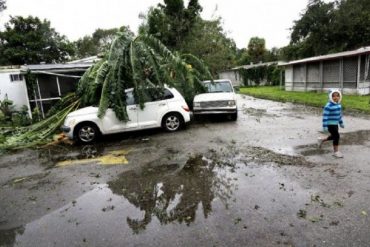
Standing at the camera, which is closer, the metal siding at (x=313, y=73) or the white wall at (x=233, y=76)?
the metal siding at (x=313, y=73)

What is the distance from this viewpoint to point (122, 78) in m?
10.2

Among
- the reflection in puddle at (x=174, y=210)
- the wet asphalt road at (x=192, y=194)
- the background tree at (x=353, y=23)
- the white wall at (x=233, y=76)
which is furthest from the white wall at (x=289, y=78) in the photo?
the reflection in puddle at (x=174, y=210)

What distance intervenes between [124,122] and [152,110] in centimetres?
108

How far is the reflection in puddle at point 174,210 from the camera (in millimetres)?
3812

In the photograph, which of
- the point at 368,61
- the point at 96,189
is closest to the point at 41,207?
the point at 96,189

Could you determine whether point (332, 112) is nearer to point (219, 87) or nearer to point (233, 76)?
point (219, 87)

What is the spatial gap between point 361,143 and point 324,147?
1.18 m

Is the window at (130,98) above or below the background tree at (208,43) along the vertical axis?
below

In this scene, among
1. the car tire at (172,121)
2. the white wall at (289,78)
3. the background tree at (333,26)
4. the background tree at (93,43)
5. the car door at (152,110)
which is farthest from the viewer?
the background tree at (93,43)

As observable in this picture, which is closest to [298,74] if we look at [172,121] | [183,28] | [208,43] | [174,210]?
[208,43]

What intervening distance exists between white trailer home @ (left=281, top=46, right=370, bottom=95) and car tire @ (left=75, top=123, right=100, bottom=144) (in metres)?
18.0

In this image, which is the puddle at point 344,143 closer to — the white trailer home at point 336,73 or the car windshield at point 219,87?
the car windshield at point 219,87

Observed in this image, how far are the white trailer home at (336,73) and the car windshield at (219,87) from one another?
37.5 feet

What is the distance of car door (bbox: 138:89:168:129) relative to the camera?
10.2 meters
